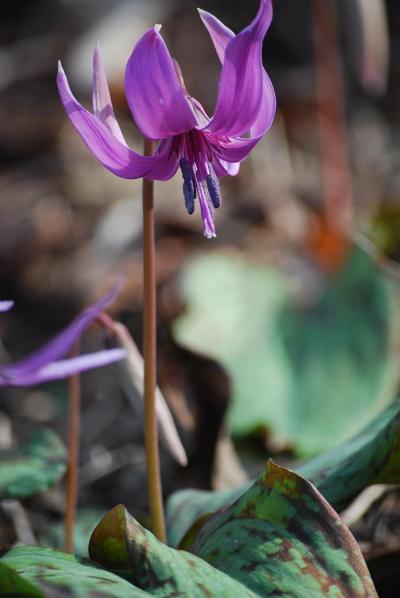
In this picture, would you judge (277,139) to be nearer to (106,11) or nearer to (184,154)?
(106,11)

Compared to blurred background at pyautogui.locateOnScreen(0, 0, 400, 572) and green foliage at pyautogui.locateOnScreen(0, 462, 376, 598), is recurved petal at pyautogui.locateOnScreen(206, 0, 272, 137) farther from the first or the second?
blurred background at pyautogui.locateOnScreen(0, 0, 400, 572)

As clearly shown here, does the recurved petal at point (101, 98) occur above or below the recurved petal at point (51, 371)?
above

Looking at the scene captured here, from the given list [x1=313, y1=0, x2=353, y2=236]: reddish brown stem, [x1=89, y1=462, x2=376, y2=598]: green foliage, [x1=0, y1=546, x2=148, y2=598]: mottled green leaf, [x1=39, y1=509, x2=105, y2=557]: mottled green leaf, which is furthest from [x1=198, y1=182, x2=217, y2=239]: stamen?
[x1=313, y1=0, x2=353, y2=236]: reddish brown stem

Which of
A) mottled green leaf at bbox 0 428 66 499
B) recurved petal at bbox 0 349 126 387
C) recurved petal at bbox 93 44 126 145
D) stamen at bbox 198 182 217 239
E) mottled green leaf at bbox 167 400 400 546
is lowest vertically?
mottled green leaf at bbox 0 428 66 499

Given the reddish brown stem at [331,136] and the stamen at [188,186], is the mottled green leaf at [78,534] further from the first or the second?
the reddish brown stem at [331,136]

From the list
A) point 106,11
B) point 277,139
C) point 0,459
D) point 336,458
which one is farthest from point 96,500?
point 106,11

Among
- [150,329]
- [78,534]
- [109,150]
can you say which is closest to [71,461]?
[78,534]

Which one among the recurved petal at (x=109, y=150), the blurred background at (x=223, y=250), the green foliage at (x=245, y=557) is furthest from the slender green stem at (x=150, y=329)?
the blurred background at (x=223, y=250)

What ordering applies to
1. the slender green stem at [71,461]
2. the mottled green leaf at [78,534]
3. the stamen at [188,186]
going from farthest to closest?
the mottled green leaf at [78,534] < the slender green stem at [71,461] < the stamen at [188,186]
